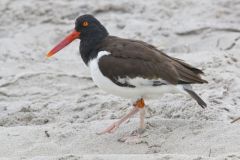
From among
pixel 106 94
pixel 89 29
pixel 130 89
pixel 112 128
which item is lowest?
pixel 106 94

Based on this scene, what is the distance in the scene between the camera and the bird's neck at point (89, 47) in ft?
23.0

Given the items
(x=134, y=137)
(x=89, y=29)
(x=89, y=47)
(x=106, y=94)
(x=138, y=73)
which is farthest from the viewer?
(x=106, y=94)

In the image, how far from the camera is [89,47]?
7109 millimetres

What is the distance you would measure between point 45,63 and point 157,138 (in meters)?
3.49

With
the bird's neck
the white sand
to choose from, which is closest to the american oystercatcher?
the bird's neck

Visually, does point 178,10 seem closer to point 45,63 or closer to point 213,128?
point 45,63

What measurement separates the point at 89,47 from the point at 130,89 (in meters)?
0.80

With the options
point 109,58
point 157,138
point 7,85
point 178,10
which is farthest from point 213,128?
point 178,10

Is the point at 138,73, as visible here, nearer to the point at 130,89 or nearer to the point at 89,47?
the point at 130,89

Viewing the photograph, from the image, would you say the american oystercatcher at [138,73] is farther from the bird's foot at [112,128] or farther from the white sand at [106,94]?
the white sand at [106,94]

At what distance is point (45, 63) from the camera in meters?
9.42

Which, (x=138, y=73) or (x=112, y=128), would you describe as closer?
(x=138, y=73)

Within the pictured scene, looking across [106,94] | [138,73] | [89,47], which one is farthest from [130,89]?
[106,94]

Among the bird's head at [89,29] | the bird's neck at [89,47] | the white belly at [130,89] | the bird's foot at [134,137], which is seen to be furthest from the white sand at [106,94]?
the bird's head at [89,29]
